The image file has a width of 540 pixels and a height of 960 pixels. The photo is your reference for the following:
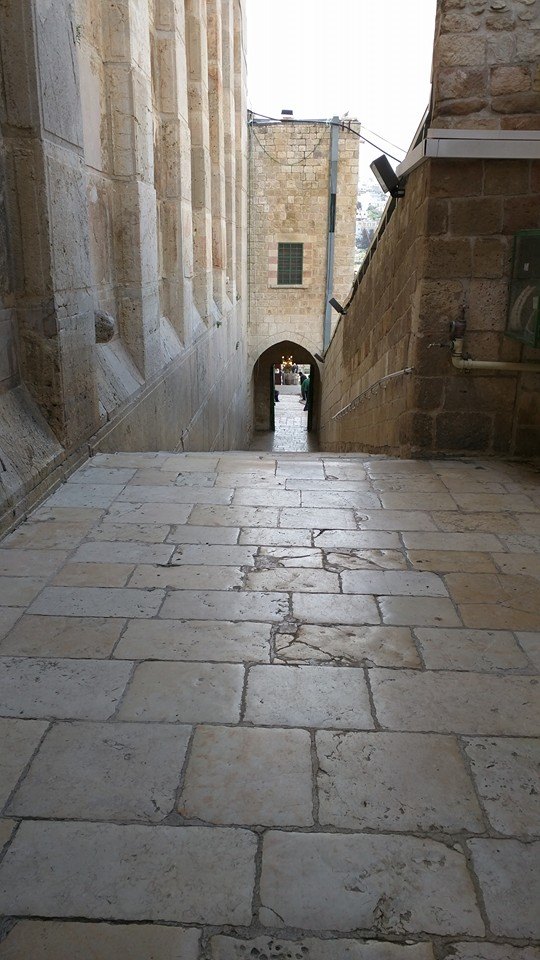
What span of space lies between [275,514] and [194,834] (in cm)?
207

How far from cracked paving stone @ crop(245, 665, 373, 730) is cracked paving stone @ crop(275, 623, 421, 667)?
0.07 metres

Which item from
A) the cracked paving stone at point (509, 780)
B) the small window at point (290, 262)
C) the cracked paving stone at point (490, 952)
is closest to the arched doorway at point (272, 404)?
the small window at point (290, 262)

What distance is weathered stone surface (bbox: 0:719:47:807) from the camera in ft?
5.67

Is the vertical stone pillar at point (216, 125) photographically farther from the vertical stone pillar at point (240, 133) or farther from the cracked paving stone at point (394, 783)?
the cracked paving stone at point (394, 783)

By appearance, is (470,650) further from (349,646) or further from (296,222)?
(296,222)

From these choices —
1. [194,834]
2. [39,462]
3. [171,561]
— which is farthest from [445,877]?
[39,462]

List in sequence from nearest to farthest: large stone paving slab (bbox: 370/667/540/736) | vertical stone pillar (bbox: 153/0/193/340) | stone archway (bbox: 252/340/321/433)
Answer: large stone paving slab (bbox: 370/667/540/736), vertical stone pillar (bbox: 153/0/193/340), stone archway (bbox: 252/340/321/433)

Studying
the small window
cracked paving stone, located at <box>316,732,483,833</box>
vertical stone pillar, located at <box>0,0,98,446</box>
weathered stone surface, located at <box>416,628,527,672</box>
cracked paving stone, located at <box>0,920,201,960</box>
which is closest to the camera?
cracked paving stone, located at <box>0,920,201,960</box>

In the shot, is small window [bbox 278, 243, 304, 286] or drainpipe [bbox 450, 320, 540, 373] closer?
drainpipe [bbox 450, 320, 540, 373]

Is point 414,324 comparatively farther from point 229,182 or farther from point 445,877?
point 229,182

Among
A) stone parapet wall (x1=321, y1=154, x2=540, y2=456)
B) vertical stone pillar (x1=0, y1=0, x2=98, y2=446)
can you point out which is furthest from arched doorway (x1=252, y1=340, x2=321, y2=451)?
vertical stone pillar (x1=0, y1=0, x2=98, y2=446)

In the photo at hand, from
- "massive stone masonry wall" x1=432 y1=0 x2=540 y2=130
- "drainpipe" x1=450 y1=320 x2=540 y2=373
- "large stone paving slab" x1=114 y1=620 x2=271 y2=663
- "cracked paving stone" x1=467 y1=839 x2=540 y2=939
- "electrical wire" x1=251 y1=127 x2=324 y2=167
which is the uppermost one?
"electrical wire" x1=251 y1=127 x2=324 y2=167

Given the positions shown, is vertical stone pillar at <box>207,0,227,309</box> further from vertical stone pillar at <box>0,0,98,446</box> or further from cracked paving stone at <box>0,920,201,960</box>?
cracked paving stone at <box>0,920,201,960</box>

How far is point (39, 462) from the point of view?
3639 mm
